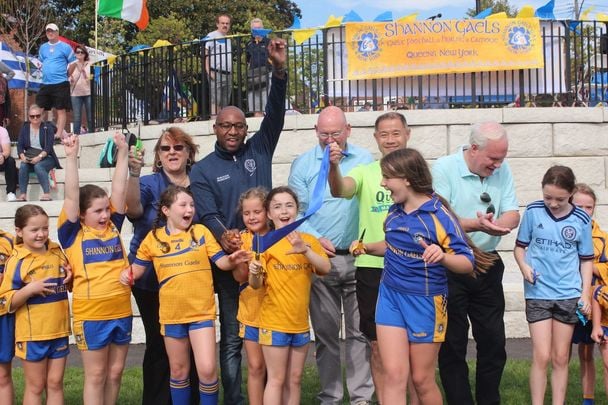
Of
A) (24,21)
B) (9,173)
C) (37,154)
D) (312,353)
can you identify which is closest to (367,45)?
(37,154)

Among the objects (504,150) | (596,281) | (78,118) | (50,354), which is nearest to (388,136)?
(504,150)

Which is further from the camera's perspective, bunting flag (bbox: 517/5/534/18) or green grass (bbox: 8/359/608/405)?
bunting flag (bbox: 517/5/534/18)

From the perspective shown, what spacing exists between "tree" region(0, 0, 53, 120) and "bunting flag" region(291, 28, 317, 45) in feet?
56.3

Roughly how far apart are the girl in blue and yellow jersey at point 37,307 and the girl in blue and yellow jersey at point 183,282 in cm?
51

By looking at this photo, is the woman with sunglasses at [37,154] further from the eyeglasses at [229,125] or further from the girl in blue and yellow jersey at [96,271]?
the eyeglasses at [229,125]

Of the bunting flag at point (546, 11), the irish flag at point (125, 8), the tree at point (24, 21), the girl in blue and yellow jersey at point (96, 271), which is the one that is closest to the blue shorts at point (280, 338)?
the girl in blue and yellow jersey at point (96, 271)

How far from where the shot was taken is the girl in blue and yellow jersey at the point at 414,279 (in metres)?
4.91

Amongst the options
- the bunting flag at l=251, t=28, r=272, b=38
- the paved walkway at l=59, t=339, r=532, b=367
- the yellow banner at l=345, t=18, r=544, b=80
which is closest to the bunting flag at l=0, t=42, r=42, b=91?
the bunting flag at l=251, t=28, r=272, b=38

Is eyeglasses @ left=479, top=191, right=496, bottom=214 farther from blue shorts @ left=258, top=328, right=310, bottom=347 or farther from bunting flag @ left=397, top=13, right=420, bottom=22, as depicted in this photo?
bunting flag @ left=397, top=13, right=420, bottom=22

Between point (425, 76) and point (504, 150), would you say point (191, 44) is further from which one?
point (504, 150)

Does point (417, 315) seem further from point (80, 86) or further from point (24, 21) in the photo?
point (24, 21)

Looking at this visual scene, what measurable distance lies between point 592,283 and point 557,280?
1.72 feet

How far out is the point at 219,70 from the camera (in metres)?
13.0

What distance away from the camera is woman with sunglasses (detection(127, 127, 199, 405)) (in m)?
5.77
